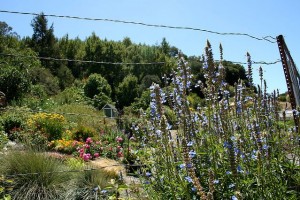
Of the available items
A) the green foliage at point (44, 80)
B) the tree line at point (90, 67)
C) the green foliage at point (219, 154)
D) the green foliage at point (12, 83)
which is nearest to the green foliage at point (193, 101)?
the green foliage at point (219, 154)

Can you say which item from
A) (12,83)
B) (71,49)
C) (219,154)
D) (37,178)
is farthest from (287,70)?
(71,49)

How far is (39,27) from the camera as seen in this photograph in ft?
116

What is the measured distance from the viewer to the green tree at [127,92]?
30422 millimetres

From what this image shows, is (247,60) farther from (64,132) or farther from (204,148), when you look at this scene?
(64,132)

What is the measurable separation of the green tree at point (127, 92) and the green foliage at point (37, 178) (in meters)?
24.6

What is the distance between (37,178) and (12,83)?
1420cm

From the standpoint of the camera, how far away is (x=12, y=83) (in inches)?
723

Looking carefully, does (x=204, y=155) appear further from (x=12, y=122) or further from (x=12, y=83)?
(x=12, y=83)

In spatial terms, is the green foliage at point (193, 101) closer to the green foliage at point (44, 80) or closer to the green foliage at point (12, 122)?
the green foliage at point (12, 122)

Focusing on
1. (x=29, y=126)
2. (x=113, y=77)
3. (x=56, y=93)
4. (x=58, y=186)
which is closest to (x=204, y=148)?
(x=58, y=186)

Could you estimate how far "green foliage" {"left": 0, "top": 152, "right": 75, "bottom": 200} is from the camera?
201 inches

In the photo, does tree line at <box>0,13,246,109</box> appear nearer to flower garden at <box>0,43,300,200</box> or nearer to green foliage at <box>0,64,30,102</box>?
green foliage at <box>0,64,30,102</box>

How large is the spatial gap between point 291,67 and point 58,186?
3588 millimetres

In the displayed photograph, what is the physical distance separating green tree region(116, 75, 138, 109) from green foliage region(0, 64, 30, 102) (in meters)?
12.1
